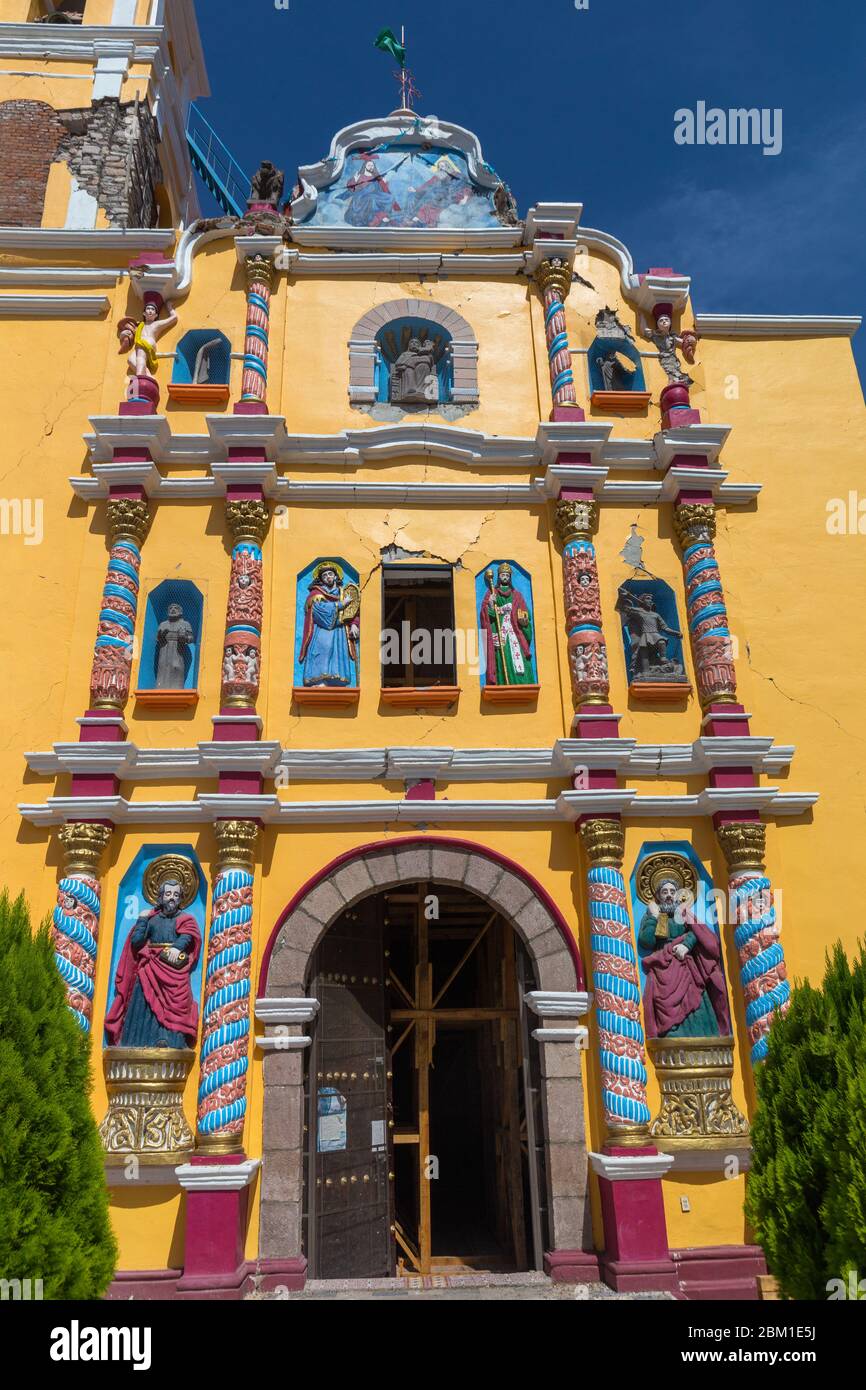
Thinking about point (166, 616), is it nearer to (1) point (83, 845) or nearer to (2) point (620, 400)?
(1) point (83, 845)

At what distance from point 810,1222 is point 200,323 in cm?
1019

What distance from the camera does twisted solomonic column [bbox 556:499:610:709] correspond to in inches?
353

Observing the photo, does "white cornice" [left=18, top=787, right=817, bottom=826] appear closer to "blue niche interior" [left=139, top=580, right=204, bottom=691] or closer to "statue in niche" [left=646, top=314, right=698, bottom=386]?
"blue niche interior" [left=139, top=580, right=204, bottom=691]

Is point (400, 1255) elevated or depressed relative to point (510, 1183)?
depressed

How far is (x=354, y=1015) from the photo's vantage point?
8547mm

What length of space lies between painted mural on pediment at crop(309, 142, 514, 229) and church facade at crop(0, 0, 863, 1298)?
0.17 feet

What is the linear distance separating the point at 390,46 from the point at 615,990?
41.5 ft

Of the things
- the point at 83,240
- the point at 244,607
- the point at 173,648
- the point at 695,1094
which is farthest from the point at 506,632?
the point at 83,240

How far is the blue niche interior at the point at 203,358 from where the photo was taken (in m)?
10.3

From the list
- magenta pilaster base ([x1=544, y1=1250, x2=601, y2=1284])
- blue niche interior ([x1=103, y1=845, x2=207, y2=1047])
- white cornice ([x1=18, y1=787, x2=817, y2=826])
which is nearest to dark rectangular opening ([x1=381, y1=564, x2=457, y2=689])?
white cornice ([x1=18, y1=787, x2=817, y2=826])

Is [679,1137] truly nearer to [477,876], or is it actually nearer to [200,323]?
[477,876]

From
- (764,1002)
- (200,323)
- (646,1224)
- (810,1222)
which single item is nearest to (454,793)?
(764,1002)

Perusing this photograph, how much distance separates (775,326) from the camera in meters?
11.0

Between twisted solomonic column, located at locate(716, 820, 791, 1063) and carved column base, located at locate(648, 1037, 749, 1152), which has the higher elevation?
twisted solomonic column, located at locate(716, 820, 791, 1063)
